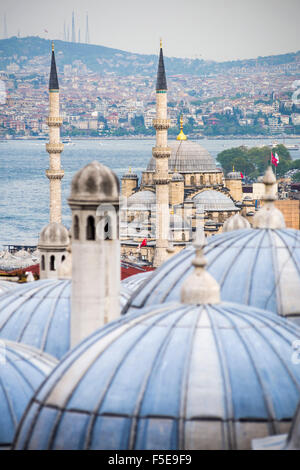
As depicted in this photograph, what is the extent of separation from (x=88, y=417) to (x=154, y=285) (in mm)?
5784

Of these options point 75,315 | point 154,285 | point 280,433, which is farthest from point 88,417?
point 154,285

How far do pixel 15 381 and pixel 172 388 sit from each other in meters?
3.81

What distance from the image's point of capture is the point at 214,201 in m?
81.2

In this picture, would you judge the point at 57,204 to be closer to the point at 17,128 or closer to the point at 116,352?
the point at 116,352

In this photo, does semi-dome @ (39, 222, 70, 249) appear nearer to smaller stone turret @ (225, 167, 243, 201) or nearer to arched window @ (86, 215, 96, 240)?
arched window @ (86, 215, 96, 240)

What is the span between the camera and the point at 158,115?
179ft

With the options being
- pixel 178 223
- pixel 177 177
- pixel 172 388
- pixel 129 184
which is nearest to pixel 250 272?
pixel 172 388

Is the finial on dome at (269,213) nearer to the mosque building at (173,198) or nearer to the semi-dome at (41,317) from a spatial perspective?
the semi-dome at (41,317)

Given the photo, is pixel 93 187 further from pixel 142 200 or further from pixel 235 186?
pixel 235 186

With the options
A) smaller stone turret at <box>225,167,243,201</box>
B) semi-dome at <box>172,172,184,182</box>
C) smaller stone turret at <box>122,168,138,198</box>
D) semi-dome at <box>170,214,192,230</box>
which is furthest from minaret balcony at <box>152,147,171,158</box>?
smaller stone turret at <box>225,167,243,201</box>

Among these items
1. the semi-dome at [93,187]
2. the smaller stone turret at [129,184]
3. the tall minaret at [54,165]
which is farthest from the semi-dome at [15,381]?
the smaller stone turret at [129,184]

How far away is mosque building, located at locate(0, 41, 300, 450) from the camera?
12.6 m

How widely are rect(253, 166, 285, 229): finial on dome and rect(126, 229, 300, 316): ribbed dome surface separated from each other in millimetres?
208

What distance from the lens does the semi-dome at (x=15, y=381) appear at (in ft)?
50.3
